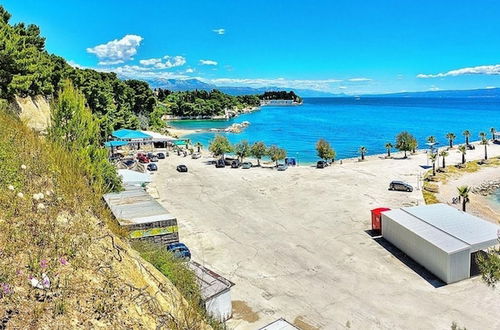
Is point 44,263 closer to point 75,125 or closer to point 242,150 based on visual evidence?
point 75,125

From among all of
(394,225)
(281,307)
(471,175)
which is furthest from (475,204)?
(281,307)

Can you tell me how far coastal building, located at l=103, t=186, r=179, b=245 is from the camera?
18.6 m

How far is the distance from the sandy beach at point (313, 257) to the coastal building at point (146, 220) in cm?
242

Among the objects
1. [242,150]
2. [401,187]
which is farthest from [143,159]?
[401,187]

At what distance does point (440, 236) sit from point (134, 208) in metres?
16.9

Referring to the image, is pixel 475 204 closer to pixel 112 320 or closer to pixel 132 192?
pixel 132 192

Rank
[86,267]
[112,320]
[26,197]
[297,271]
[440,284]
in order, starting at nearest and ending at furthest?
[112,320]
[86,267]
[26,197]
[440,284]
[297,271]

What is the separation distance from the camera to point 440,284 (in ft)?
59.0

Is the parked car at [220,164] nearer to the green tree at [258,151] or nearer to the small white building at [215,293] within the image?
the green tree at [258,151]

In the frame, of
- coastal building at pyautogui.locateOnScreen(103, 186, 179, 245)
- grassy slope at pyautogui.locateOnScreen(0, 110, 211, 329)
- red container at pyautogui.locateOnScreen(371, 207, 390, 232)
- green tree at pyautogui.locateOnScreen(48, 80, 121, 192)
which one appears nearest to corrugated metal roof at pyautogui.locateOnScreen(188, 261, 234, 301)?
coastal building at pyautogui.locateOnScreen(103, 186, 179, 245)

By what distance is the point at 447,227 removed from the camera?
20547 millimetres

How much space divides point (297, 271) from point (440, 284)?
6.94 m

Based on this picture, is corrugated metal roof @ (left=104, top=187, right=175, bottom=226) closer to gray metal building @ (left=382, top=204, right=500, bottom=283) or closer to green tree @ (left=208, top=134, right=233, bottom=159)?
gray metal building @ (left=382, top=204, right=500, bottom=283)

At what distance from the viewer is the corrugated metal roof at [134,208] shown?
19316mm
